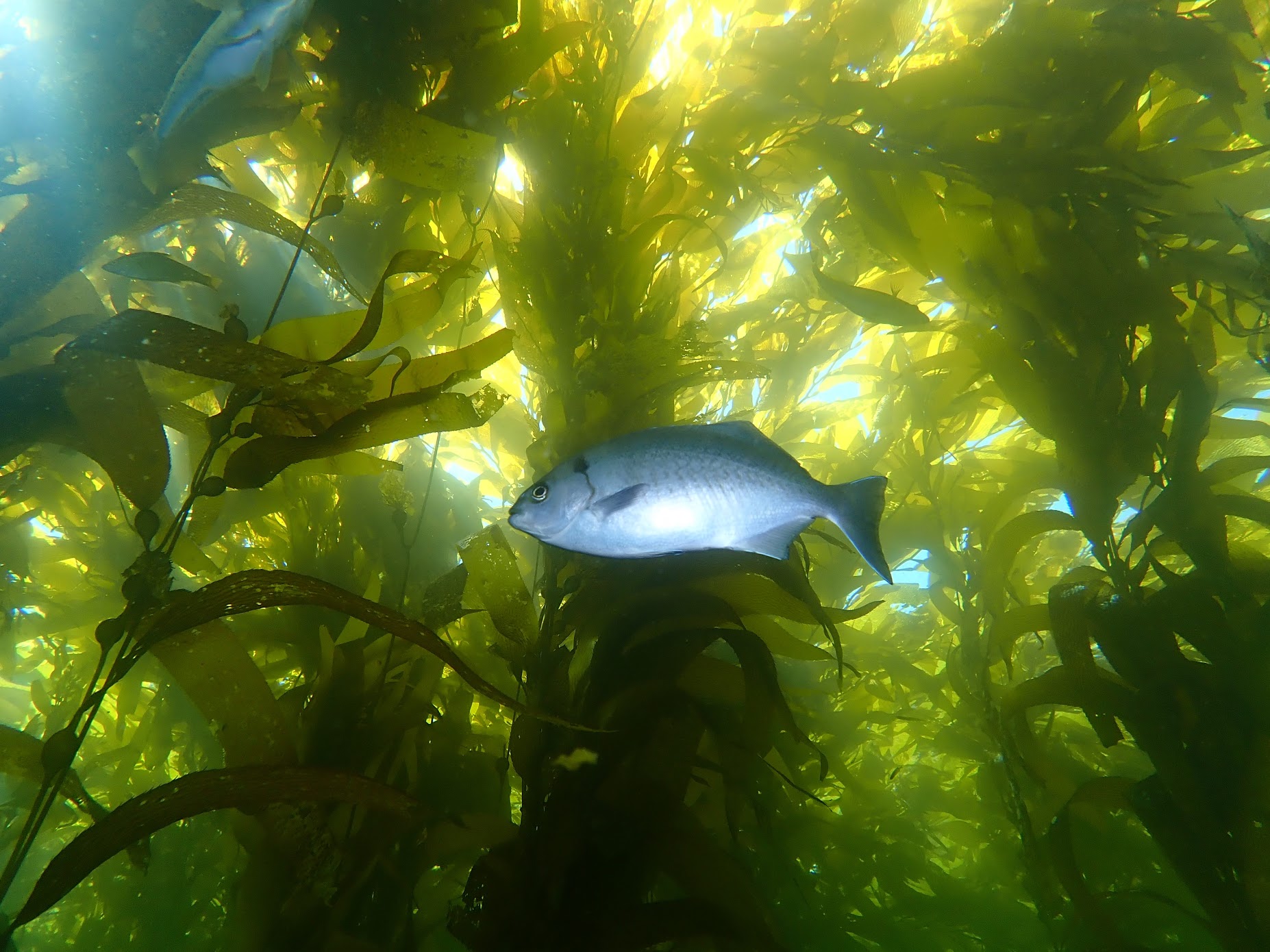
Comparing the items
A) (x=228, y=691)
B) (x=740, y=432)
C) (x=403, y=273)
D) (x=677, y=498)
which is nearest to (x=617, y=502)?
(x=677, y=498)

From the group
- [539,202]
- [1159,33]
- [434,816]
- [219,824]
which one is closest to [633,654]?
[434,816]

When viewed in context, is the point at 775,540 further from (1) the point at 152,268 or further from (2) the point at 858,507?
(1) the point at 152,268

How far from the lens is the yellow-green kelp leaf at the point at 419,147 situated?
6.20ft

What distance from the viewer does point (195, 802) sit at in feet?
A: 3.66

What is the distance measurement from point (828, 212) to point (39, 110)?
10.6 ft

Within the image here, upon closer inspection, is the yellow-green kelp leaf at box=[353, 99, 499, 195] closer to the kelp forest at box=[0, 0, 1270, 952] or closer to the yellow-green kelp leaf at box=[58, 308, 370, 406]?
the kelp forest at box=[0, 0, 1270, 952]

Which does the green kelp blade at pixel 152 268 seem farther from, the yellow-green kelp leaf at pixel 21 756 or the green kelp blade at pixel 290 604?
the yellow-green kelp leaf at pixel 21 756

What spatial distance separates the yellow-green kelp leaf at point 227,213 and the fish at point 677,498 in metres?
1.13

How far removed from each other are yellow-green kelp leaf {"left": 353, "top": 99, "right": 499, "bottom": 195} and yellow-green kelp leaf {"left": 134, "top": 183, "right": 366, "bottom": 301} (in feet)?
1.42

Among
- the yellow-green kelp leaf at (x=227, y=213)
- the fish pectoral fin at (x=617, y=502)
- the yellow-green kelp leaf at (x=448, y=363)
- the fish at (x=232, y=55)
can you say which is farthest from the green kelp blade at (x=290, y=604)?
the fish at (x=232, y=55)

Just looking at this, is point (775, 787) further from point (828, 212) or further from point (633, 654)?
point (828, 212)

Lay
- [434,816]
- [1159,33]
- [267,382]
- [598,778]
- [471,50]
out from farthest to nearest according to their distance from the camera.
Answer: [1159,33] < [471,50] < [598,778] < [434,816] < [267,382]

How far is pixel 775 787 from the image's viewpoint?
227 cm

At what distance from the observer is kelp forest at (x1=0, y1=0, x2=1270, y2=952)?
1476 millimetres
